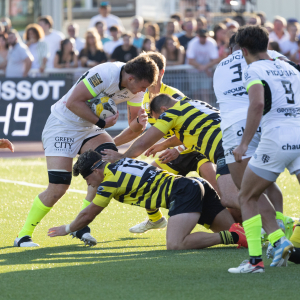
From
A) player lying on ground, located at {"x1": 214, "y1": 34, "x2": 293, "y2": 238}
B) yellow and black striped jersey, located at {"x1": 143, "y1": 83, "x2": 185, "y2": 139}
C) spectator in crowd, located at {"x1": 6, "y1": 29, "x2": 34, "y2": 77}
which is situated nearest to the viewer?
player lying on ground, located at {"x1": 214, "y1": 34, "x2": 293, "y2": 238}

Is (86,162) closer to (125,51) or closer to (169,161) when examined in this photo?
(169,161)

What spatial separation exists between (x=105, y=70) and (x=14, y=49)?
8490 mm

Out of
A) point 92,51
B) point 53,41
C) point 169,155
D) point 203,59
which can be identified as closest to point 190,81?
point 203,59

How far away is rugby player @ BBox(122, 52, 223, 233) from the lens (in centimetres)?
623

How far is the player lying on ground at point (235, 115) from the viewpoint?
4.84 metres

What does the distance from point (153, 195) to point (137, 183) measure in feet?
0.65

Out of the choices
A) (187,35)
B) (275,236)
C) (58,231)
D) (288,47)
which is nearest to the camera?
(275,236)

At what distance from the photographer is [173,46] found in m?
13.8

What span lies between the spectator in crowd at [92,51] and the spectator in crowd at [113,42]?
2.20ft

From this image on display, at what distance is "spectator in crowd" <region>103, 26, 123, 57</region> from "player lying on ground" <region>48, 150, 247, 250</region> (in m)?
9.38

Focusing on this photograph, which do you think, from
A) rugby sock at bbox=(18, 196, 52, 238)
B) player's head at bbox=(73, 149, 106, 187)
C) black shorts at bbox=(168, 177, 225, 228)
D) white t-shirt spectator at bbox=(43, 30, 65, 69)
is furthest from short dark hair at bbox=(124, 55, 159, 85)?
white t-shirt spectator at bbox=(43, 30, 65, 69)

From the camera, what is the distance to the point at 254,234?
4191mm

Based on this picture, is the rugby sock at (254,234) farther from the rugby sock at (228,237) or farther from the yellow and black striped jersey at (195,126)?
the yellow and black striped jersey at (195,126)

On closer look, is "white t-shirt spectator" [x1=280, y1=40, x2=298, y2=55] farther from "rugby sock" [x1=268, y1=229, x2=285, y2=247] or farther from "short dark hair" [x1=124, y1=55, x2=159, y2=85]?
"rugby sock" [x1=268, y1=229, x2=285, y2=247]
